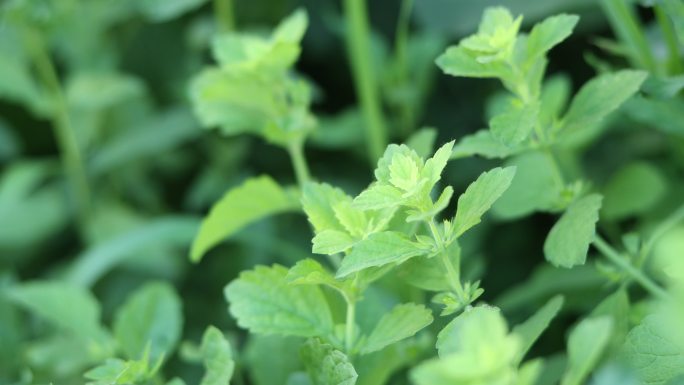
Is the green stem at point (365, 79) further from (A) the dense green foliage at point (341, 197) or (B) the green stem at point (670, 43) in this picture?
(B) the green stem at point (670, 43)

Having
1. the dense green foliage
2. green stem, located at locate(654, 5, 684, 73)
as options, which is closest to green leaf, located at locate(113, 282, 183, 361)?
the dense green foliage

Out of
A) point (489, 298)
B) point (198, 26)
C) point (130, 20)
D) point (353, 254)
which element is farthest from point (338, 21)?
point (353, 254)

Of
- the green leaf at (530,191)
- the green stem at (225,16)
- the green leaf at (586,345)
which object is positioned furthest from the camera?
the green stem at (225,16)

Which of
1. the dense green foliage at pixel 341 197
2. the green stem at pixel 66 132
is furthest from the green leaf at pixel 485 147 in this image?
the green stem at pixel 66 132

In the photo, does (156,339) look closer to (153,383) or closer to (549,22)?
(153,383)

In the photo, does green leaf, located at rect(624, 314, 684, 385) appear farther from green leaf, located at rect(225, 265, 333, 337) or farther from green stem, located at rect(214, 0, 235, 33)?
green stem, located at rect(214, 0, 235, 33)

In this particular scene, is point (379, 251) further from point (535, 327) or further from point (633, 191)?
point (633, 191)
